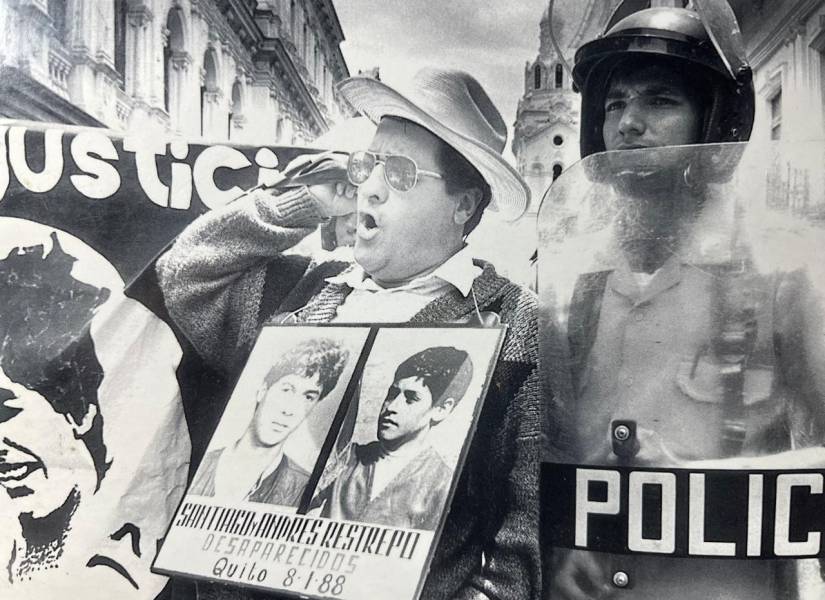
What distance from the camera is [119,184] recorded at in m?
2.25

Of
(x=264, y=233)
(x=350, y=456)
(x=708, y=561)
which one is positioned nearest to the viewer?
(x=708, y=561)

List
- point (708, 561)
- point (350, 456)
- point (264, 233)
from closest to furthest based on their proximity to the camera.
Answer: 1. point (708, 561)
2. point (350, 456)
3. point (264, 233)

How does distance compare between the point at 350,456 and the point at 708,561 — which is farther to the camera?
the point at 350,456

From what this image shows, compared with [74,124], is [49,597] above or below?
below

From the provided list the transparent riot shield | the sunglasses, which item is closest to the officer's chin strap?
the transparent riot shield

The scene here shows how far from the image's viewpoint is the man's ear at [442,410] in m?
1.86

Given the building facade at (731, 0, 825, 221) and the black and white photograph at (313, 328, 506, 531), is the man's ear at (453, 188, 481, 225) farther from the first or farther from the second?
the building facade at (731, 0, 825, 221)

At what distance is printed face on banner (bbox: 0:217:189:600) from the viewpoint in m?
2.19

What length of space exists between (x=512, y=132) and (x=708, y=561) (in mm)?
989

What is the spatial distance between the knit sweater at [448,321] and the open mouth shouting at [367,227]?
3.8 inches

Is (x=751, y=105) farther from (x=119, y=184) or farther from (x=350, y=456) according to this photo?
(x=119, y=184)

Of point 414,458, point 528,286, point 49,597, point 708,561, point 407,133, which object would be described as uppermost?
point 407,133

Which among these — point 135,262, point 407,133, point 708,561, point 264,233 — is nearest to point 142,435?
point 135,262

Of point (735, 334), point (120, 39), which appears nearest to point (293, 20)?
point (120, 39)
